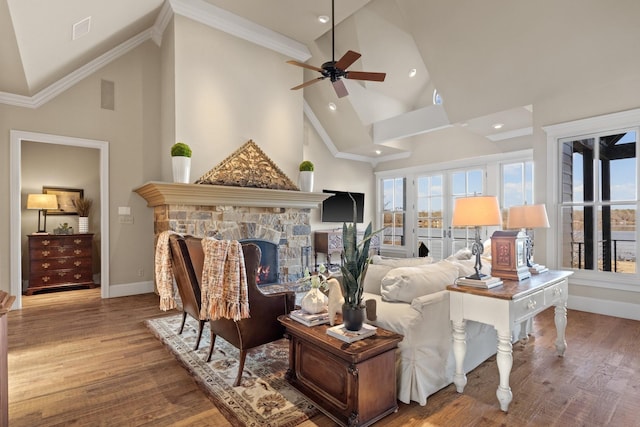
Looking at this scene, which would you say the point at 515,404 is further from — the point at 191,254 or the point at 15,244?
the point at 15,244

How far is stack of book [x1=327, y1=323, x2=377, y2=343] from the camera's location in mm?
1886

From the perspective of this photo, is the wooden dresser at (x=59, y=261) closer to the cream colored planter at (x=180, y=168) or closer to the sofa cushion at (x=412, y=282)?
the cream colored planter at (x=180, y=168)

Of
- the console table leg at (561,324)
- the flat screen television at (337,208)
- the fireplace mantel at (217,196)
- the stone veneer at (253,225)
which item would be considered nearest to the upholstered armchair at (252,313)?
the fireplace mantel at (217,196)

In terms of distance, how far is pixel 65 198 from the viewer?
5.93m

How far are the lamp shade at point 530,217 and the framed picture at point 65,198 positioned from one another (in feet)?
23.1

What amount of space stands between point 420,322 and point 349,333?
0.51 m

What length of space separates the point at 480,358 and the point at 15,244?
5611 millimetres

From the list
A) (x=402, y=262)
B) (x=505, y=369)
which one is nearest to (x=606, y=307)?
(x=505, y=369)

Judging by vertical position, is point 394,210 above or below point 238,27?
below

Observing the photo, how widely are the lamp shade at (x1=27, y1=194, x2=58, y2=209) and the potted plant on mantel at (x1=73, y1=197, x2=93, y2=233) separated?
417 mm

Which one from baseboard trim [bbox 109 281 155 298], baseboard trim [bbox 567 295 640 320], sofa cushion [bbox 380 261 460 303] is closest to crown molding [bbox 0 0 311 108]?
baseboard trim [bbox 109 281 155 298]

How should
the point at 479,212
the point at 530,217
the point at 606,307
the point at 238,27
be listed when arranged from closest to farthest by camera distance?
1. the point at 479,212
2. the point at 530,217
3. the point at 606,307
4. the point at 238,27

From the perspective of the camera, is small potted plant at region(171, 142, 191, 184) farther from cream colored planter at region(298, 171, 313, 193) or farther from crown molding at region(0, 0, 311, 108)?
cream colored planter at region(298, 171, 313, 193)

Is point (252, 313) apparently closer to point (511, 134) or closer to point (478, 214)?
point (478, 214)
